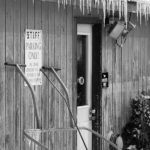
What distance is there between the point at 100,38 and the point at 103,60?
16.0 inches

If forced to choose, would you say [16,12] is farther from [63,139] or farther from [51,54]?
[63,139]

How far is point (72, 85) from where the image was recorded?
676 cm

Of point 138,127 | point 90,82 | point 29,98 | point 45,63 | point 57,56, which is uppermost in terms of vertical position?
point 57,56

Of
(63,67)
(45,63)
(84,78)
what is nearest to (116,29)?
(84,78)

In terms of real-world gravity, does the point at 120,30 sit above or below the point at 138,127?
above

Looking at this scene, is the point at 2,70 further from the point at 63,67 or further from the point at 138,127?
the point at 138,127

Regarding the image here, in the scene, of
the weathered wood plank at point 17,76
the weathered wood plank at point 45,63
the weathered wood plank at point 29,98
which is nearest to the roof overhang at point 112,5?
the weathered wood plank at point 45,63

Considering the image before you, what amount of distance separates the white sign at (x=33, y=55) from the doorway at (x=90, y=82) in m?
1.23

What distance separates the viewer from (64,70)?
6598 millimetres

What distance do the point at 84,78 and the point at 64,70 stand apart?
84cm

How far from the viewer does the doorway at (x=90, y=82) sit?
7.29m

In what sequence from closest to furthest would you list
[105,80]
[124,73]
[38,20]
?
[38,20] < [105,80] < [124,73]

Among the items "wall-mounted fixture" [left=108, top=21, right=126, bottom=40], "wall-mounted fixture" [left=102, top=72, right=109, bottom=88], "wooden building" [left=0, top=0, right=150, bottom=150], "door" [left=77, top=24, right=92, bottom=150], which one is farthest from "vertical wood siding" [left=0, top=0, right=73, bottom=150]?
"wall-mounted fixture" [left=108, top=21, right=126, bottom=40]

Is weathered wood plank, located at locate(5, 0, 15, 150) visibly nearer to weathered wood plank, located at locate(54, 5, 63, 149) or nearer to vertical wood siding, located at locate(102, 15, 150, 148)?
weathered wood plank, located at locate(54, 5, 63, 149)
